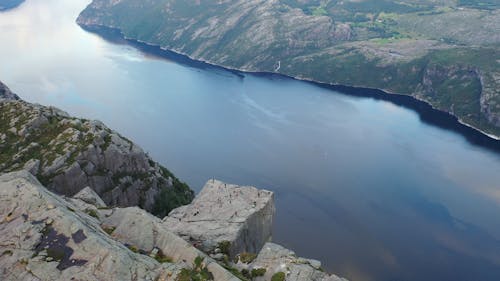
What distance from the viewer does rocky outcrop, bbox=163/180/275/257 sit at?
2586 inches

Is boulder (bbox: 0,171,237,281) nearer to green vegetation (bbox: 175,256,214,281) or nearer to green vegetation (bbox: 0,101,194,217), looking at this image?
green vegetation (bbox: 175,256,214,281)

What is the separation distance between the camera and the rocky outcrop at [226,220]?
65.7 metres

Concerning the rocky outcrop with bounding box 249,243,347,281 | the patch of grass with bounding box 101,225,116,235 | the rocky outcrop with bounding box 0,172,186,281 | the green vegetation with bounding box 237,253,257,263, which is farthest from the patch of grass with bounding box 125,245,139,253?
the rocky outcrop with bounding box 249,243,347,281

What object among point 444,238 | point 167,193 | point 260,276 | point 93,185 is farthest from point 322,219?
point 260,276

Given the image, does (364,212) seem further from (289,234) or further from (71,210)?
(71,210)

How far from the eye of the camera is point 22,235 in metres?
48.8

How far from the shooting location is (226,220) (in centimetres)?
7244

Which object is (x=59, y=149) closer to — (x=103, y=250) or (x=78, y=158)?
(x=78, y=158)

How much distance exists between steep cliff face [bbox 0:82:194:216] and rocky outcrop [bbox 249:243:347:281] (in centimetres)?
5633

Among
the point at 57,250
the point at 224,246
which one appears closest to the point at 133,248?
the point at 57,250

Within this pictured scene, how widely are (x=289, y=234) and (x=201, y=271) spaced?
417 ft

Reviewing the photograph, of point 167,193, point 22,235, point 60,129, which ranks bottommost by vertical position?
point 167,193

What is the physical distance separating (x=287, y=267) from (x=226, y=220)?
63.5 ft

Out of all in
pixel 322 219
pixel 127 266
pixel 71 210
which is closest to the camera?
pixel 127 266
